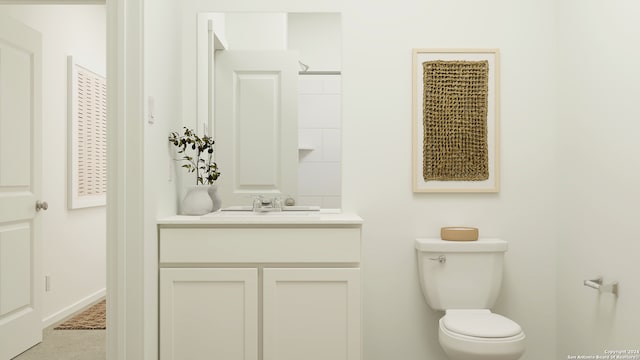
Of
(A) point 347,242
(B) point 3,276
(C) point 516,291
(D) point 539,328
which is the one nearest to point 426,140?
(A) point 347,242

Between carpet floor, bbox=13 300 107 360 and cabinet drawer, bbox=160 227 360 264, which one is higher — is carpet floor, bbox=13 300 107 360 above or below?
below

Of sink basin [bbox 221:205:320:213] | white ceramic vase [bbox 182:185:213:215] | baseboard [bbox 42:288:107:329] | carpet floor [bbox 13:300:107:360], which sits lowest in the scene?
carpet floor [bbox 13:300:107:360]

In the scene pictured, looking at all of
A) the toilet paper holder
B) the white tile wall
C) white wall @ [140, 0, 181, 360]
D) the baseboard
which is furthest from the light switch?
the baseboard

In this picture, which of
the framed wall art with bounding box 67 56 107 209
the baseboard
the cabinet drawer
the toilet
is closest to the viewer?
the cabinet drawer

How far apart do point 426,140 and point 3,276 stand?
2372mm

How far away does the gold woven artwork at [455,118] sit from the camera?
241 cm

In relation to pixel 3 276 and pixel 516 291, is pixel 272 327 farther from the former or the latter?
pixel 3 276

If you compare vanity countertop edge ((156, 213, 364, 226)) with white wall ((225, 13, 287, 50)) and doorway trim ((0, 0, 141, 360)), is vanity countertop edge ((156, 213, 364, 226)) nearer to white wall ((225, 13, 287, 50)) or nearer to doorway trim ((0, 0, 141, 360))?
doorway trim ((0, 0, 141, 360))

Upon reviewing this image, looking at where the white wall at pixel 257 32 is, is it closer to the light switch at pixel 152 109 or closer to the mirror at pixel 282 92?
the mirror at pixel 282 92

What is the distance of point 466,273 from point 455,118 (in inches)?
31.3

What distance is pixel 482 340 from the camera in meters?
1.84

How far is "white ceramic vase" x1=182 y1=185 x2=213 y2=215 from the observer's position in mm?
2230

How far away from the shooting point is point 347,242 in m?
2.00

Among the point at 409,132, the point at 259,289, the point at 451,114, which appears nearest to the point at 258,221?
the point at 259,289
